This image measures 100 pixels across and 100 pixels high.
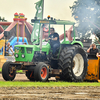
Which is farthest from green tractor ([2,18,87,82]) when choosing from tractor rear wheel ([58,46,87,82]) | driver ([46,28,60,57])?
driver ([46,28,60,57])

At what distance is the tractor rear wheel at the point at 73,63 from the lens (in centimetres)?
1338

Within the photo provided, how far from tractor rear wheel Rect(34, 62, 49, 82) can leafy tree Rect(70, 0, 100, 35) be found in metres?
22.4

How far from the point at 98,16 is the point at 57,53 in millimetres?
25626

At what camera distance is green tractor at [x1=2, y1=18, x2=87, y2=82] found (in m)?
13.2

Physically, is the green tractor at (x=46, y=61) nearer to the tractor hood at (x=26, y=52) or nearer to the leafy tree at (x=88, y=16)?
the tractor hood at (x=26, y=52)

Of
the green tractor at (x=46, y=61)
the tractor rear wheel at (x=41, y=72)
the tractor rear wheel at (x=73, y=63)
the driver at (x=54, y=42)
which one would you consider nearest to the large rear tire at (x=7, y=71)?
the green tractor at (x=46, y=61)

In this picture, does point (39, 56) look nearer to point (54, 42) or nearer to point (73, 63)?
point (54, 42)

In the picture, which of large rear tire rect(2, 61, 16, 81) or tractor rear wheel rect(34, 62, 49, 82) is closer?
tractor rear wheel rect(34, 62, 49, 82)

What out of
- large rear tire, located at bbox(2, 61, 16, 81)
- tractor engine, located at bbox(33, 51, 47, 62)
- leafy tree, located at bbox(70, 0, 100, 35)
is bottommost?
large rear tire, located at bbox(2, 61, 16, 81)

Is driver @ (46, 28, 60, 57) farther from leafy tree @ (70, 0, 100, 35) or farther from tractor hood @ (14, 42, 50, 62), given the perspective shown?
leafy tree @ (70, 0, 100, 35)

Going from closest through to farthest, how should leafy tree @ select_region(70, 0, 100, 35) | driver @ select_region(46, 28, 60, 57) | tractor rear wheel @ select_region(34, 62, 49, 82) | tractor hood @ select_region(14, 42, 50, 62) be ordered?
tractor rear wheel @ select_region(34, 62, 49, 82) → tractor hood @ select_region(14, 42, 50, 62) → driver @ select_region(46, 28, 60, 57) → leafy tree @ select_region(70, 0, 100, 35)

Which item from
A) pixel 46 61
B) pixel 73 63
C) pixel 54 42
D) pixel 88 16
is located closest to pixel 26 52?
pixel 46 61

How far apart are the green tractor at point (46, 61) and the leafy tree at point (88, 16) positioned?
69.2 feet

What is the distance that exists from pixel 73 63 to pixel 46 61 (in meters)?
1.16
